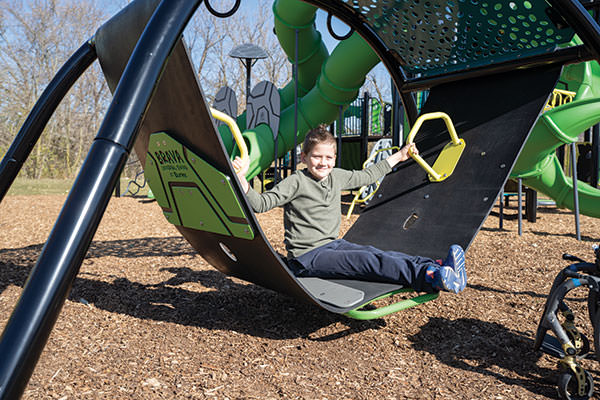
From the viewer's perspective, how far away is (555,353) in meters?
1.83

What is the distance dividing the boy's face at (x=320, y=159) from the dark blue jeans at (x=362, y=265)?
39cm

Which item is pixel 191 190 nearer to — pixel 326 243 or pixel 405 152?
pixel 326 243

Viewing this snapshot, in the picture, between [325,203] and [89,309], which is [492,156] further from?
[89,309]

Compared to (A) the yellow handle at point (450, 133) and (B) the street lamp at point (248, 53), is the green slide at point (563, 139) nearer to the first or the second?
(A) the yellow handle at point (450, 133)

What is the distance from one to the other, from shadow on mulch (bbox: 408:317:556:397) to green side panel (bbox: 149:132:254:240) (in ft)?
3.48

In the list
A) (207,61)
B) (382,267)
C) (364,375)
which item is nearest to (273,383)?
(364,375)

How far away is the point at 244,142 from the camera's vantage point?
216 centimetres

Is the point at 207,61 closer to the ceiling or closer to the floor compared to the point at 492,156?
closer to the ceiling

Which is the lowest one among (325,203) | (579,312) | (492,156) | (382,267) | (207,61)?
(579,312)

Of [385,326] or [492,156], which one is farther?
[492,156]

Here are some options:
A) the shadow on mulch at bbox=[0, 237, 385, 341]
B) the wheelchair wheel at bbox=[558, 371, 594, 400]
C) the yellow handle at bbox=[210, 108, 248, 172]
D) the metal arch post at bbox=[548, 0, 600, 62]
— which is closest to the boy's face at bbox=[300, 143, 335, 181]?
the yellow handle at bbox=[210, 108, 248, 172]

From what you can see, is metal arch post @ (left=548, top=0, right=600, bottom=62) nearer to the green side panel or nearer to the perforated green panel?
the perforated green panel

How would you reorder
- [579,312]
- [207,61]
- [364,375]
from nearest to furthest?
[364,375] → [579,312] → [207,61]

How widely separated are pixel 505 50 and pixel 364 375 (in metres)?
2.02
